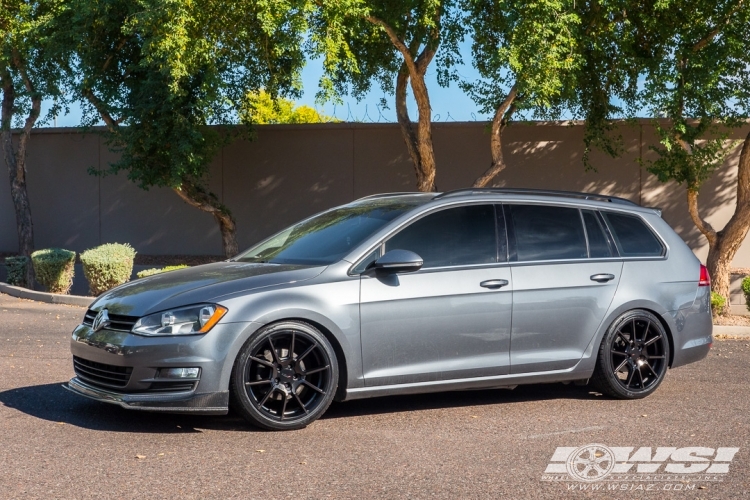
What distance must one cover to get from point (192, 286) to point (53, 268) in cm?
1126

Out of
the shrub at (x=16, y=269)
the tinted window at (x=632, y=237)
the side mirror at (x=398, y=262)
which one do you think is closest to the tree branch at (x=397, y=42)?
the shrub at (x=16, y=269)

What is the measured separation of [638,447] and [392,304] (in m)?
1.93

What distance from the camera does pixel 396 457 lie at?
5.97 meters

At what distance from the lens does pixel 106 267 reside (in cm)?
1588

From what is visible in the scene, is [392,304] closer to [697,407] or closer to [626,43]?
[697,407]

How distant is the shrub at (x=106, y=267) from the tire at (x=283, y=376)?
32.2ft

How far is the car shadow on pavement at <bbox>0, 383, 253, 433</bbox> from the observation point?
666 centimetres

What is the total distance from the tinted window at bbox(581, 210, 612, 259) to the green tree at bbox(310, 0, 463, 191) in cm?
789

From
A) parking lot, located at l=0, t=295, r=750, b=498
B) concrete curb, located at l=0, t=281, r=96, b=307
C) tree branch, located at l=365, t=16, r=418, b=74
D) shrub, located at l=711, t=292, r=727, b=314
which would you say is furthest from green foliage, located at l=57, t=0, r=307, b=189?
parking lot, located at l=0, t=295, r=750, b=498

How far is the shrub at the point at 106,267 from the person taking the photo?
1585 cm

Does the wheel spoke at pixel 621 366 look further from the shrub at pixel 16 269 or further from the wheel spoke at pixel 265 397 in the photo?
the shrub at pixel 16 269

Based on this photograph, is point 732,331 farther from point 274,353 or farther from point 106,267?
point 106,267

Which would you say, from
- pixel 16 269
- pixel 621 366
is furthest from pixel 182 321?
pixel 16 269

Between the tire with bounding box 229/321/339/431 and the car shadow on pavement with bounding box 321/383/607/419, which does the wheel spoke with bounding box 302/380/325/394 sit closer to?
the tire with bounding box 229/321/339/431
